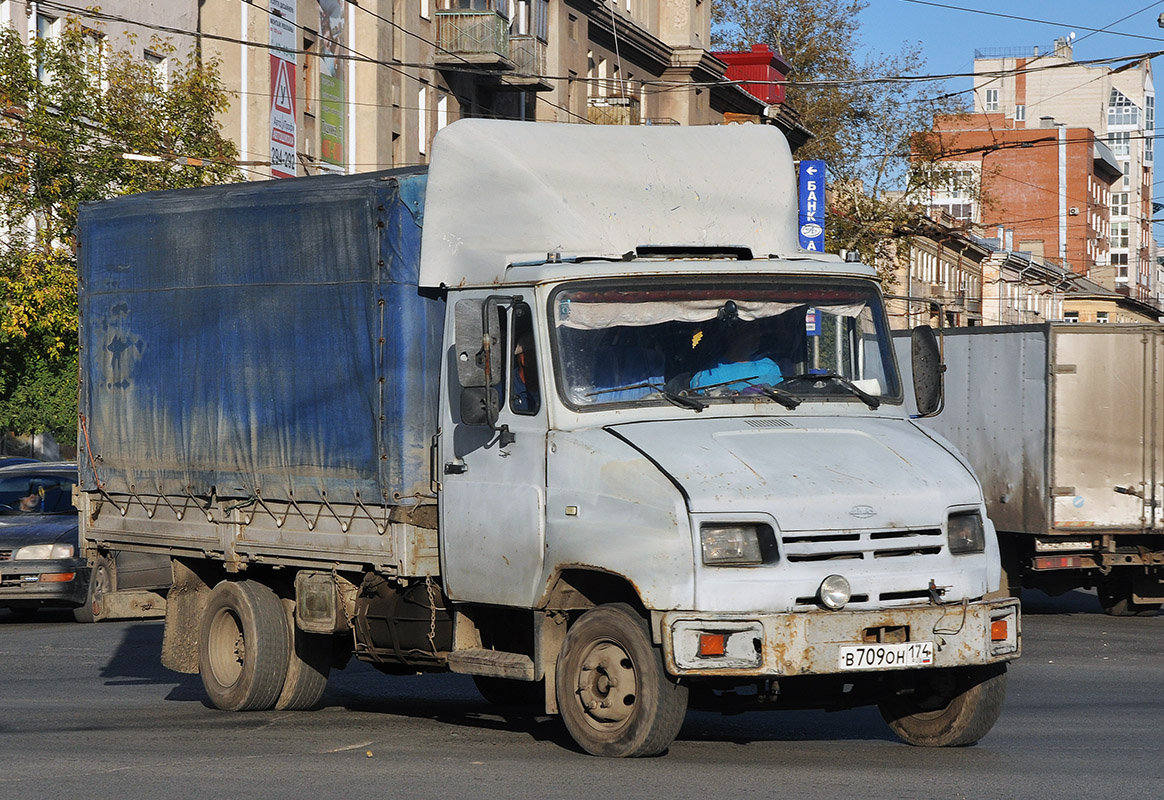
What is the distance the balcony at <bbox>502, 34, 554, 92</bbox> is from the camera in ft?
149

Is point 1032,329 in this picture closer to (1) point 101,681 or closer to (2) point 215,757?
(1) point 101,681

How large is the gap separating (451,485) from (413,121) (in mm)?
34575

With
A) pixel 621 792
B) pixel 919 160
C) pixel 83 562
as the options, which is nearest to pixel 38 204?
pixel 83 562

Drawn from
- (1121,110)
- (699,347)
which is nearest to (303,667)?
(699,347)

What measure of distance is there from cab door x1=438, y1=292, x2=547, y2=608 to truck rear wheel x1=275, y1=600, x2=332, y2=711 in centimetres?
197

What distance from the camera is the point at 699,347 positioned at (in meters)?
8.84

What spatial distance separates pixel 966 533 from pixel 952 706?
102cm

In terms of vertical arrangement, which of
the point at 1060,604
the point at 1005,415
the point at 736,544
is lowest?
the point at 1060,604

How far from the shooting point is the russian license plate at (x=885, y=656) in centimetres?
799

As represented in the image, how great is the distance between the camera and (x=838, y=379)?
902cm

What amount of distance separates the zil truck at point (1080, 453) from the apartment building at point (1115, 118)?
107693mm

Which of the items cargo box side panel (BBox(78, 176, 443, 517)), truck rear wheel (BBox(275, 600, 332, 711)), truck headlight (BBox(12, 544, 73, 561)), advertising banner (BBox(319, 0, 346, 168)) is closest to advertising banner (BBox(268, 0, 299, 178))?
advertising banner (BBox(319, 0, 346, 168))

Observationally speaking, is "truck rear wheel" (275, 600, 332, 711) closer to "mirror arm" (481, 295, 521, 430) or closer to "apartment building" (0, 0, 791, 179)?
"mirror arm" (481, 295, 521, 430)

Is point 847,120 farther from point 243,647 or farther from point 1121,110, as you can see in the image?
point 1121,110
